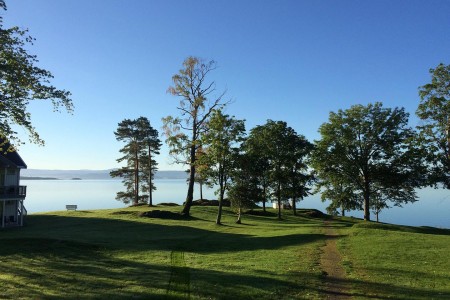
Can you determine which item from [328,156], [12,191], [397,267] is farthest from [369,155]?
[12,191]

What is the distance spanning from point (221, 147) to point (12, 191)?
2180 cm

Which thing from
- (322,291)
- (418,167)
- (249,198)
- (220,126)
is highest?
(220,126)

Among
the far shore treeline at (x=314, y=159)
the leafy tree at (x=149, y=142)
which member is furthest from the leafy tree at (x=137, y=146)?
the far shore treeline at (x=314, y=159)

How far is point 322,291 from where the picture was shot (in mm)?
11344

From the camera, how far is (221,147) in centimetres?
3578

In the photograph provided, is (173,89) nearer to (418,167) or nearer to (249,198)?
(249,198)

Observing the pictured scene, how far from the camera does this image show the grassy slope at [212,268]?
11.1 m

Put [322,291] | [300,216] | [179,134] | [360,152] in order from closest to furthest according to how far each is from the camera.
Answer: [322,291] < [179,134] < [360,152] < [300,216]

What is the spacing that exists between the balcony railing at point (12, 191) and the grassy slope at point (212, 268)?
754 inches

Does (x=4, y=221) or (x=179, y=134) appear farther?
(x=179, y=134)

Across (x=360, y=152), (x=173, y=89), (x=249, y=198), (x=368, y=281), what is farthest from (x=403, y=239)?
(x=173, y=89)

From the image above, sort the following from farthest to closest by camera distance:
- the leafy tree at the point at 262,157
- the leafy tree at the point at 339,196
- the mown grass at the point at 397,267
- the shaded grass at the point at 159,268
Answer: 1. the leafy tree at the point at 262,157
2. the leafy tree at the point at 339,196
3. the mown grass at the point at 397,267
4. the shaded grass at the point at 159,268

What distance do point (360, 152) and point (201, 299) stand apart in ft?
129

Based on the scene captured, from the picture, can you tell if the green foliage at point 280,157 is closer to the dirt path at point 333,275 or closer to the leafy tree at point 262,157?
the leafy tree at point 262,157
